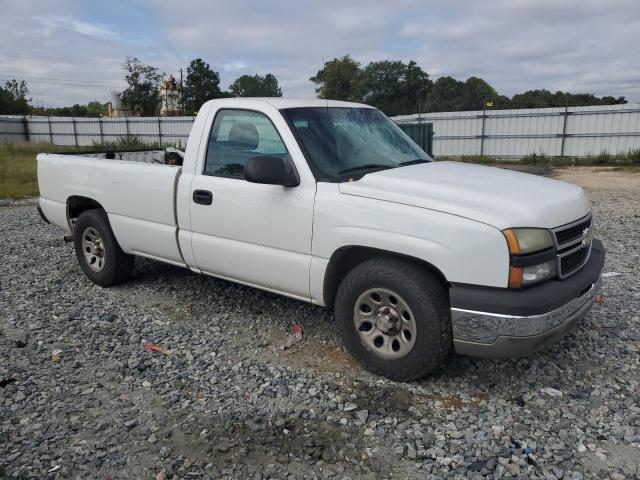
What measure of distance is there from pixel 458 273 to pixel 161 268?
424cm

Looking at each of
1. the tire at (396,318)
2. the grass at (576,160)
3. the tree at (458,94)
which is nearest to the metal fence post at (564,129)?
the grass at (576,160)

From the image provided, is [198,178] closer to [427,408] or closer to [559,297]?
[427,408]

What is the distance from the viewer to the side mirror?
11.7 feet

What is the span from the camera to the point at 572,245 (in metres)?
3.38

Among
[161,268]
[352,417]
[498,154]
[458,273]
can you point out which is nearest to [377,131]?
[458,273]

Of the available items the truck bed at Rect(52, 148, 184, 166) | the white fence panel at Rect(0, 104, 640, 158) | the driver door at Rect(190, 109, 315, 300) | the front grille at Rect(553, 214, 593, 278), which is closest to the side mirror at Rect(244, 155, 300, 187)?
the driver door at Rect(190, 109, 315, 300)

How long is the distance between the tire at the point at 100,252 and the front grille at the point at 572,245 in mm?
4194

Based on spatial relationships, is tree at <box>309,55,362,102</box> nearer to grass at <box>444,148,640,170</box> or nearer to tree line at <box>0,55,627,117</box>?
tree line at <box>0,55,627,117</box>

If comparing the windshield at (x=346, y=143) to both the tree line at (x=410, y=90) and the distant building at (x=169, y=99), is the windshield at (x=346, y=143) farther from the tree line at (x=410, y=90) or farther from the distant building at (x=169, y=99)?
the tree line at (x=410, y=90)

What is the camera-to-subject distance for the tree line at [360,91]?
4466cm

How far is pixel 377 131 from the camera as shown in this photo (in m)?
4.51

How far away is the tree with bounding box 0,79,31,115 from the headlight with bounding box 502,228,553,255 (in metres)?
61.3

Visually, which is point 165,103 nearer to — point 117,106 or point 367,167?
point 117,106

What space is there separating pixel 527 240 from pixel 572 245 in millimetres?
576
